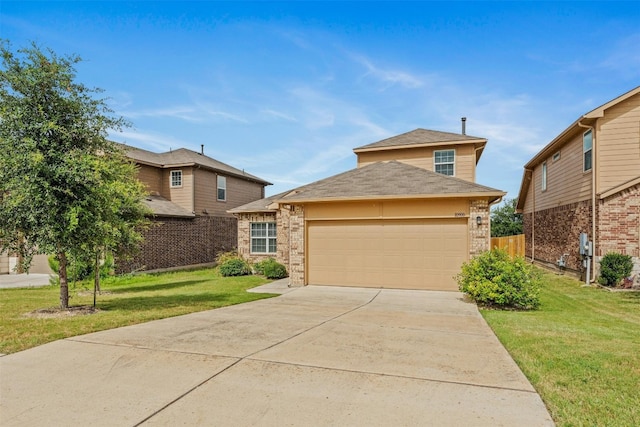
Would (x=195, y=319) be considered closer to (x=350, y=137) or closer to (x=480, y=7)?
(x=480, y=7)

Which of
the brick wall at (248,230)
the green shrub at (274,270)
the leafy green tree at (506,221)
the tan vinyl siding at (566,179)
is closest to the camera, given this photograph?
the tan vinyl siding at (566,179)

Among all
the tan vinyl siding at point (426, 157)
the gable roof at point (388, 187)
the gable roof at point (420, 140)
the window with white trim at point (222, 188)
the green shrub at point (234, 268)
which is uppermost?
the gable roof at point (420, 140)

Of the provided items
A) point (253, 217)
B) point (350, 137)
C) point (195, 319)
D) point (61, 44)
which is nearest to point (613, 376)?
point (195, 319)

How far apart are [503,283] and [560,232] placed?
1007 cm

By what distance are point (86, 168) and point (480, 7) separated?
12.6 meters

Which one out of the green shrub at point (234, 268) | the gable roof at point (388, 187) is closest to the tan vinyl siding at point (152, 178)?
the green shrub at point (234, 268)

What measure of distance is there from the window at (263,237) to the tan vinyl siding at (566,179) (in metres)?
13.2

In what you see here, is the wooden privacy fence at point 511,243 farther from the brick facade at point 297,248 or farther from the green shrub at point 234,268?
the green shrub at point 234,268

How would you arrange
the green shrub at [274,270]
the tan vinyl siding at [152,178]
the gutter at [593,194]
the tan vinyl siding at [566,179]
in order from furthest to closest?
the tan vinyl siding at [152,178]
the green shrub at [274,270]
the tan vinyl siding at [566,179]
the gutter at [593,194]

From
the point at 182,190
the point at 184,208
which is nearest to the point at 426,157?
the point at 184,208

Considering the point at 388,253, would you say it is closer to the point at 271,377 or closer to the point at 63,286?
the point at 271,377

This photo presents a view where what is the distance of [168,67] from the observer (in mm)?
13578

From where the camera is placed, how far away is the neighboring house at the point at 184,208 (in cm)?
1842

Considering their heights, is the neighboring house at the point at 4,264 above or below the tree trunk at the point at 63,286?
below
